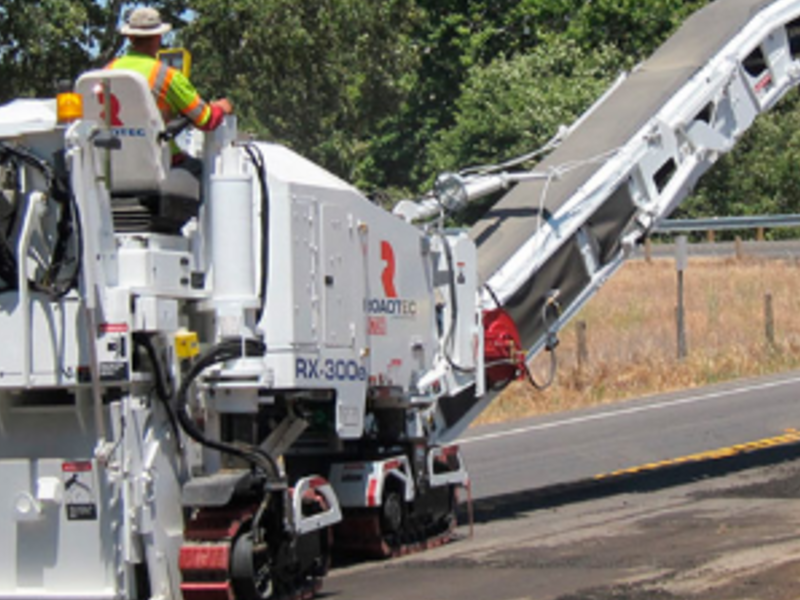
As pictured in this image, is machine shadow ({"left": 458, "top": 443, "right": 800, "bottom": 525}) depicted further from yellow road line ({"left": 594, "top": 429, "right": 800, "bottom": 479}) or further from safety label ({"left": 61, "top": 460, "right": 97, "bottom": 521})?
safety label ({"left": 61, "top": 460, "right": 97, "bottom": 521})

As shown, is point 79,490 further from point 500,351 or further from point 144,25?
point 500,351

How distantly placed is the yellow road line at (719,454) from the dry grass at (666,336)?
Answer: 4.29m

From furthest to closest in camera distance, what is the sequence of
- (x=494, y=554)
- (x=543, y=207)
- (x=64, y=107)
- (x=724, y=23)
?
(x=724, y=23)
(x=543, y=207)
(x=494, y=554)
(x=64, y=107)

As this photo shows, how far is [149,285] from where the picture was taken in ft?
31.2

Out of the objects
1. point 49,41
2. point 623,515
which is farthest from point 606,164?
point 49,41

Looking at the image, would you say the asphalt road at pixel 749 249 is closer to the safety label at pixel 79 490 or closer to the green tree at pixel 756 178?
the green tree at pixel 756 178

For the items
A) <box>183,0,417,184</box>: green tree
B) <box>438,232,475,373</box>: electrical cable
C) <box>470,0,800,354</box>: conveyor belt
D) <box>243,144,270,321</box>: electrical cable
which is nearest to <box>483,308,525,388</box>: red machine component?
<box>470,0,800,354</box>: conveyor belt

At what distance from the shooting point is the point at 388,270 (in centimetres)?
1179

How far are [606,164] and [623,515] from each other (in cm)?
294

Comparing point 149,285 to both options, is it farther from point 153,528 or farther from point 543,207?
point 543,207

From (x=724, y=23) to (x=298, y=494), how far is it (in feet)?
23.1

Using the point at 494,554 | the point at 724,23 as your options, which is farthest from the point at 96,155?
the point at 724,23

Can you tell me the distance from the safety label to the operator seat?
1.37 metres

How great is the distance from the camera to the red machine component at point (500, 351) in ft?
44.3
